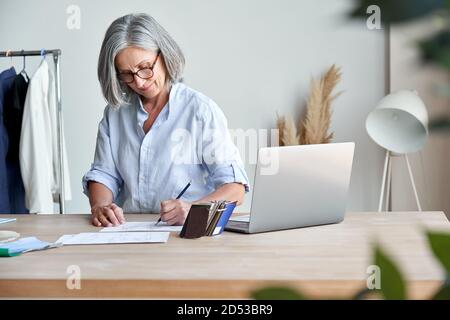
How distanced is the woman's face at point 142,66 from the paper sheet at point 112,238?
76cm

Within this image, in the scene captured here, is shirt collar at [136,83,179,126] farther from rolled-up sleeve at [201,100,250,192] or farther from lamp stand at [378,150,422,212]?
lamp stand at [378,150,422,212]

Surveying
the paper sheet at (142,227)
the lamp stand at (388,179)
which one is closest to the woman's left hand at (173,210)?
the paper sheet at (142,227)

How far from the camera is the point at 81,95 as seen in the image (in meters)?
4.65

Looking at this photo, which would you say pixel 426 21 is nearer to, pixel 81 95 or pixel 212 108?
pixel 212 108

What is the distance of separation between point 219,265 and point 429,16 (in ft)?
4.95

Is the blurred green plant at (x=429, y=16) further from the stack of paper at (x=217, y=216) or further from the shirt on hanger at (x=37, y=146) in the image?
the shirt on hanger at (x=37, y=146)

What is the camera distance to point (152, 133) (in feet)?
9.01

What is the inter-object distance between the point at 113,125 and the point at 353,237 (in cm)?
121

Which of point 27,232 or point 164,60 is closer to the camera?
point 27,232

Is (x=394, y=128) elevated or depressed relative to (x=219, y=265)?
elevated

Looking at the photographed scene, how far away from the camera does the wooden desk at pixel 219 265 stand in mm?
1522

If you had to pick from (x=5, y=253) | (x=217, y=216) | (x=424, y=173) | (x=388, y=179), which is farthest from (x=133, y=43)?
(x=424, y=173)

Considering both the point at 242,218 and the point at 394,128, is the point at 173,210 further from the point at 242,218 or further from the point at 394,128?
the point at 394,128
